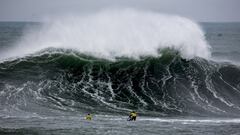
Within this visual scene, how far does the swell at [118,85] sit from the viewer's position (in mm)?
24719

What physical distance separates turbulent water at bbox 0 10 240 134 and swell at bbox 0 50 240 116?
5cm

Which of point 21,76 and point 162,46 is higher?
point 162,46

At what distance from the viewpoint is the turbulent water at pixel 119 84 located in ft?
68.8

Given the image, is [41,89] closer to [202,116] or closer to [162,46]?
[202,116]

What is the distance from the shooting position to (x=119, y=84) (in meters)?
29.0

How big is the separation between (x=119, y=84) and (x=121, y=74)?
1818mm

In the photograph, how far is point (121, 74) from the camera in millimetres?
30703

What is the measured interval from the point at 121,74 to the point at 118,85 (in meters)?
2.03

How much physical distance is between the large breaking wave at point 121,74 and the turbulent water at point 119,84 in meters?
0.05

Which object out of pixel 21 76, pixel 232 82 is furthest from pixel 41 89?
pixel 232 82

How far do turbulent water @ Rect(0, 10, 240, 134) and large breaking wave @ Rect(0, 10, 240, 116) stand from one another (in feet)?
0.17

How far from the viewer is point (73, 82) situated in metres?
29.1

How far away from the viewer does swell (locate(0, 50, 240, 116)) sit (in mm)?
24719

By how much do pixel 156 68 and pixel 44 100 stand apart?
30.1 ft
